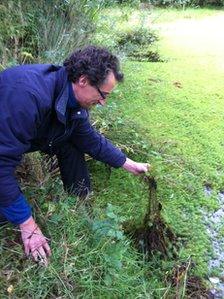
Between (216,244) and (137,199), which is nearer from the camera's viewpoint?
(216,244)

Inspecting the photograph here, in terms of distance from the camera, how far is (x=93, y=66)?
205 cm

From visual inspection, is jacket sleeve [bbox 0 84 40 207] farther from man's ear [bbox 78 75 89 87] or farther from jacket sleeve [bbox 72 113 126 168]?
jacket sleeve [bbox 72 113 126 168]

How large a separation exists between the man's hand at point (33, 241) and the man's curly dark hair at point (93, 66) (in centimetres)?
71

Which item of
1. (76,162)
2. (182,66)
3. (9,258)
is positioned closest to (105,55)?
(76,162)

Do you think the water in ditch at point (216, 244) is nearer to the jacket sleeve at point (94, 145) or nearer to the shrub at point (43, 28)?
the jacket sleeve at point (94, 145)

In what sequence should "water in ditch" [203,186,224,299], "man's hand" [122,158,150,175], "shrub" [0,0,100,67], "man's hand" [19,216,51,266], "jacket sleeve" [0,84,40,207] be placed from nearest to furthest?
"jacket sleeve" [0,84,40,207] → "man's hand" [19,216,51,266] → "water in ditch" [203,186,224,299] → "man's hand" [122,158,150,175] → "shrub" [0,0,100,67]

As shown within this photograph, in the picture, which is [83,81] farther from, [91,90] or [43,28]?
[43,28]

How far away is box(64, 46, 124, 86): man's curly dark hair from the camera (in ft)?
6.72

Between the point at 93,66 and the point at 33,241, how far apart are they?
87 centimetres

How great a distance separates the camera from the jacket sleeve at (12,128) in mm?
1867

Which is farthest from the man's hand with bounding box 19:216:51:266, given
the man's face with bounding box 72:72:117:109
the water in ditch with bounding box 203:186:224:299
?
the water in ditch with bounding box 203:186:224:299

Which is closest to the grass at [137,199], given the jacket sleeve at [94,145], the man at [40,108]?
the man at [40,108]

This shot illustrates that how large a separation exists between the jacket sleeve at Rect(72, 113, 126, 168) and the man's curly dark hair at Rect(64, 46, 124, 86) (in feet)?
1.35

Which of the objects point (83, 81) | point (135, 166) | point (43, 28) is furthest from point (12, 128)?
point (43, 28)
